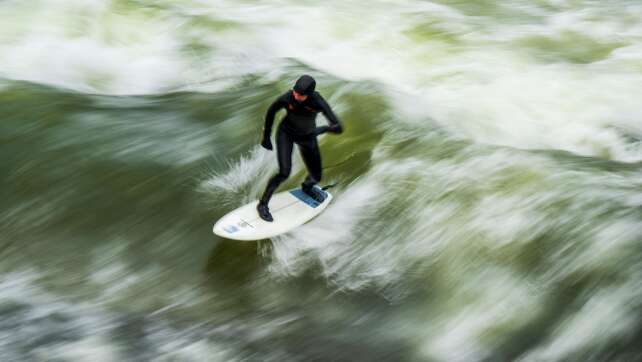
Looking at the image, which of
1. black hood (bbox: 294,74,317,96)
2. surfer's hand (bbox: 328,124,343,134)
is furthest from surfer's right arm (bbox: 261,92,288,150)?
surfer's hand (bbox: 328,124,343,134)

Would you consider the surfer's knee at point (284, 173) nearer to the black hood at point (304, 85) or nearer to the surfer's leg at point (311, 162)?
the surfer's leg at point (311, 162)

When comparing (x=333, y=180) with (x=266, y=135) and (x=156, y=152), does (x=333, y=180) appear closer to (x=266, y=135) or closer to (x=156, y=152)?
(x=266, y=135)

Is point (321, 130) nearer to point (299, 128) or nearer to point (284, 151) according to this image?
point (299, 128)

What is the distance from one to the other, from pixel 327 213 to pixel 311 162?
0.63 metres

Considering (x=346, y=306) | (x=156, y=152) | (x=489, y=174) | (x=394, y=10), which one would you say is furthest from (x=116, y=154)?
(x=394, y=10)

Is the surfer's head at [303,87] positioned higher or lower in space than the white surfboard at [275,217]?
higher

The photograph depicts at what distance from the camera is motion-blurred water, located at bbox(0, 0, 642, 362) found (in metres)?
6.22

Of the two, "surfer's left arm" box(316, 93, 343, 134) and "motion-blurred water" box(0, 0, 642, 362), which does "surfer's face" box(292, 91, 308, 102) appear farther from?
"motion-blurred water" box(0, 0, 642, 362)

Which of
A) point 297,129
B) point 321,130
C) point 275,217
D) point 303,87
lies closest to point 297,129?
point 297,129

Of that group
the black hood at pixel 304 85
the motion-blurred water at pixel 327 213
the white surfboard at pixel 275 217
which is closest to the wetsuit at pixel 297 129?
the black hood at pixel 304 85

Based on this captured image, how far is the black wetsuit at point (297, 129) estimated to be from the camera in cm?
650

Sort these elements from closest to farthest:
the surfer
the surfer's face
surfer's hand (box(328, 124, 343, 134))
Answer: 1. the surfer's face
2. the surfer
3. surfer's hand (box(328, 124, 343, 134))

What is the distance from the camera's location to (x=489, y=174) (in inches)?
306

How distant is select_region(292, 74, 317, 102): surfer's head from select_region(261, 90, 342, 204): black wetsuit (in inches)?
3.3
